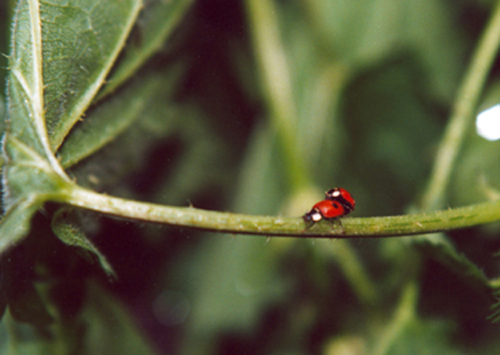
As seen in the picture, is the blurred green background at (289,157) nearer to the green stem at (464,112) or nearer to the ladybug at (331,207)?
the green stem at (464,112)

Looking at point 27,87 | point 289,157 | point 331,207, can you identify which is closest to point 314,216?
point 331,207

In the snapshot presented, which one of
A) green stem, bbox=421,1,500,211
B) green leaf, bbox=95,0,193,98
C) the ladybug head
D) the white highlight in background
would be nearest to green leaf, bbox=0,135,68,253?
green leaf, bbox=95,0,193,98

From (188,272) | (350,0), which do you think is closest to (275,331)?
(188,272)

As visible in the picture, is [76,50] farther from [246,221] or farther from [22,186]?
[246,221]

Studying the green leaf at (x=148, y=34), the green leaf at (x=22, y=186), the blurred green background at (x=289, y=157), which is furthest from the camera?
the blurred green background at (x=289, y=157)

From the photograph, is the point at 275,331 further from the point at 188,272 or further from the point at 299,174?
the point at 299,174

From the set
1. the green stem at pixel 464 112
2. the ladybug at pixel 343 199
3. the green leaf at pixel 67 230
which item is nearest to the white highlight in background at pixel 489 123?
the green stem at pixel 464 112
